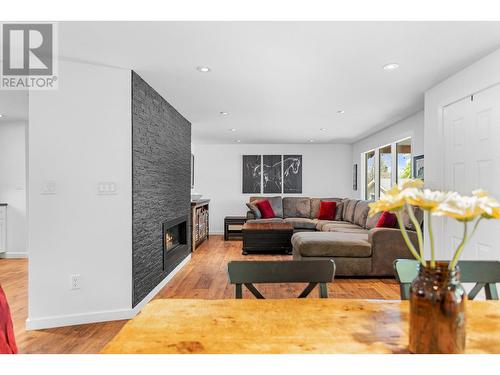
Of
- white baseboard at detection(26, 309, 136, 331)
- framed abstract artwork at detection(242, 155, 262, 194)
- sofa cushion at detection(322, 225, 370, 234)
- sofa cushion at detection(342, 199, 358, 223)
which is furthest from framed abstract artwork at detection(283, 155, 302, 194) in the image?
white baseboard at detection(26, 309, 136, 331)

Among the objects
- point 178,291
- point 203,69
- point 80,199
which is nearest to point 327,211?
point 178,291

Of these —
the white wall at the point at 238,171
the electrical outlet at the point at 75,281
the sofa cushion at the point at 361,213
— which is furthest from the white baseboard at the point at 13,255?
the sofa cushion at the point at 361,213

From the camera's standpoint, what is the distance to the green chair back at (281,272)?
5.22 feet

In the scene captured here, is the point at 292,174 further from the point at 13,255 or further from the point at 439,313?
the point at 439,313

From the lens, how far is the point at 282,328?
1.12 metres

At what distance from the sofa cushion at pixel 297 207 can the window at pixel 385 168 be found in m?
1.79

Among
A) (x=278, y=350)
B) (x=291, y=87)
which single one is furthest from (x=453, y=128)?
(x=278, y=350)

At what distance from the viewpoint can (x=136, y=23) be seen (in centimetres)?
212

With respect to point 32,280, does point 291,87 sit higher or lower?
higher

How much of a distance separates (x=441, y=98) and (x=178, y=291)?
11.5ft

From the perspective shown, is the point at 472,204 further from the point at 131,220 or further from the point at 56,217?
the point at 56,217

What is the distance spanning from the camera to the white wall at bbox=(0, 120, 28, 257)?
5328 millimetres
